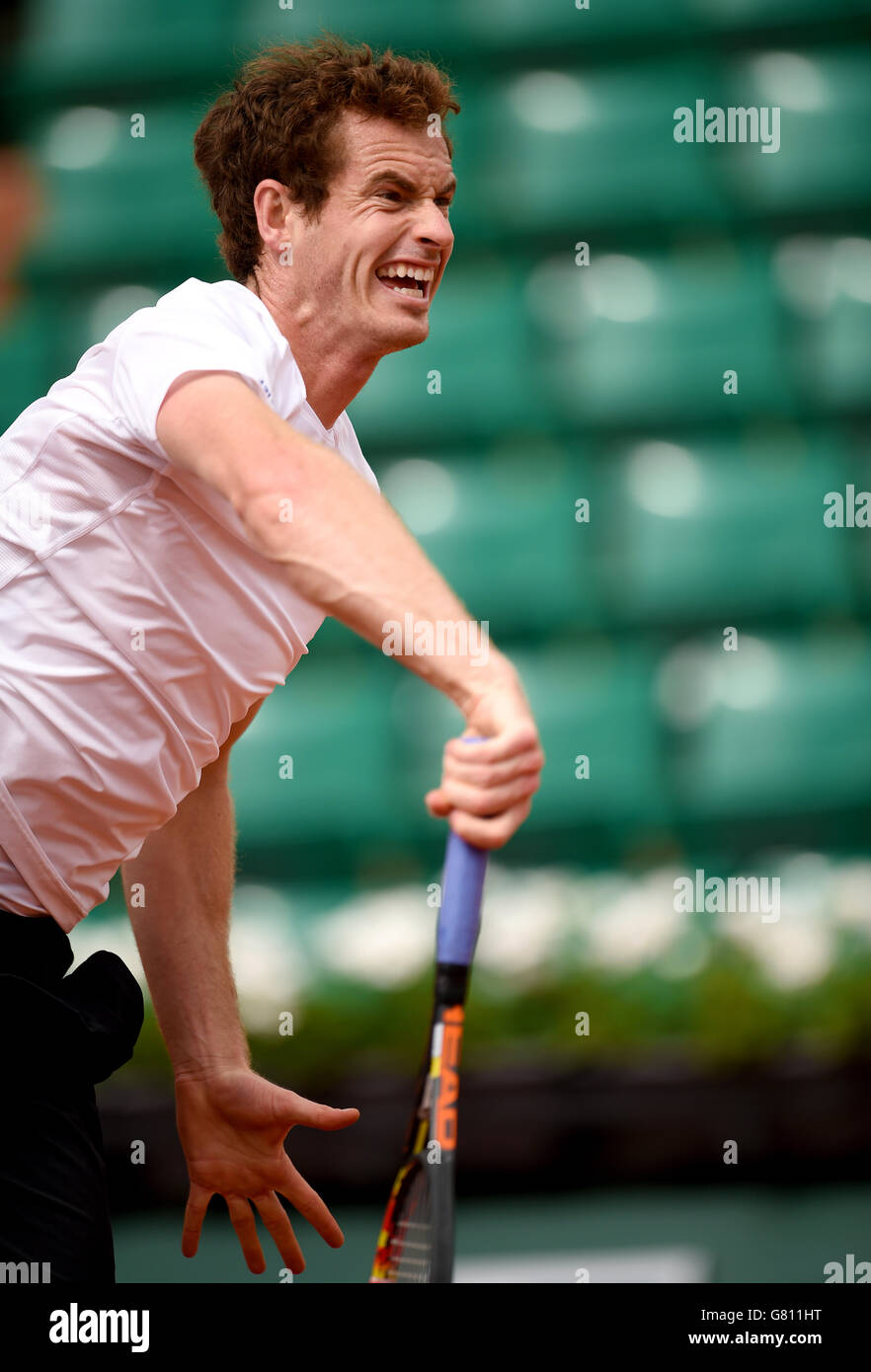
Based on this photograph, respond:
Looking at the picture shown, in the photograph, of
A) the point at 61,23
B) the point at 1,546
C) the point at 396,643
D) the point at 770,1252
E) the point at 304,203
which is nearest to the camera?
the point at 396,643

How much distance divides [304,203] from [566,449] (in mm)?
1547

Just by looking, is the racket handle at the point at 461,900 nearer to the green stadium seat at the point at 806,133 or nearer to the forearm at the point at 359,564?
the forearm at the point at 359,564

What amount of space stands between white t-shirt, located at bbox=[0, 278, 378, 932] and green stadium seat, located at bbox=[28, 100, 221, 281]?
6.12 ft

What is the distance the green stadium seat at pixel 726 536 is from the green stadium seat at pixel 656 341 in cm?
10

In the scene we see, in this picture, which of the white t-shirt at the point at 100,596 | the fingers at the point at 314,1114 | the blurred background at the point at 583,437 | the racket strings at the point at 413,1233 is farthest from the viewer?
the blurred background at the point at 583,437

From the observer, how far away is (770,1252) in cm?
212

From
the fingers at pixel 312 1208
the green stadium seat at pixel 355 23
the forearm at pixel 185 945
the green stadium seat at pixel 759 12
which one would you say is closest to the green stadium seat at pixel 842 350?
the green stadium seat at pixel 759 12

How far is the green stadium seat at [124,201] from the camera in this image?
9.77 feet

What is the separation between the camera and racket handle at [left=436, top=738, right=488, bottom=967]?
0.97m

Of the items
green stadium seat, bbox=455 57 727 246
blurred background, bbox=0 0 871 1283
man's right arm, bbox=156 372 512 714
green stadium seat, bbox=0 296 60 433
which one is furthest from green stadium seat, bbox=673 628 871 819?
man's right arm, bbox=156 372 512 714

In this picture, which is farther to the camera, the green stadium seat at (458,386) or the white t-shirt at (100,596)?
the green stadium seat at (458,386)

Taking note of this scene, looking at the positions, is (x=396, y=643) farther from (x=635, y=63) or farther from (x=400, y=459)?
(x=635, y=63)
